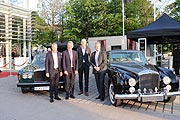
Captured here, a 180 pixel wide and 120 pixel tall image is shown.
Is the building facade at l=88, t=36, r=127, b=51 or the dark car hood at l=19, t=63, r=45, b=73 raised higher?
the building facade at l=88, t=36, r=127, b=51

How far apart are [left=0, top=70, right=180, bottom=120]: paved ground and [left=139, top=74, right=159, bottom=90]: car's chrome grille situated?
2.04 feet

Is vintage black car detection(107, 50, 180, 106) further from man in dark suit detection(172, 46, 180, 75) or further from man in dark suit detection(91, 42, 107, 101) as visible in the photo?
man in dark suit detection(172, 46, 180, 75)

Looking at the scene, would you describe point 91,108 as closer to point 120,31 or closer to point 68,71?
point 68,71

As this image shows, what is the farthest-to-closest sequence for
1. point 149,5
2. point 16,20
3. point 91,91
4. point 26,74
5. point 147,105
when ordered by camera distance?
1. point 149,5
2. point 16,20
3. point 91,91
4. point 26,74
5. point 147,105

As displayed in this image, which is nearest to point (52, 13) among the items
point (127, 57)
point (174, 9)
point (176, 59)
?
point (174, 9)

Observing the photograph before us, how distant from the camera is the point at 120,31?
3197cm

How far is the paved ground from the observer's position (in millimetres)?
6145

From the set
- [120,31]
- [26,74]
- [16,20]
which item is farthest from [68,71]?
[120,31]

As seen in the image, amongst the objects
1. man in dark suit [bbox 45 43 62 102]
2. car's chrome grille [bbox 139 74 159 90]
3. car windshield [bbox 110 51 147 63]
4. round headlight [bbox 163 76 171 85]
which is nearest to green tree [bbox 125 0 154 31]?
car windshield [bbox 110 51 147 63]

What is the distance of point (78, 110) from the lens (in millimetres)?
6844


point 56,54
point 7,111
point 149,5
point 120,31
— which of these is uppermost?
point 149,5

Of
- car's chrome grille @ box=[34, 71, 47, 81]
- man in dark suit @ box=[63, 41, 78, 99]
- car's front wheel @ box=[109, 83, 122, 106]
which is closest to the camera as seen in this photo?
car's front wheel @ box=[109, 83, 122, 106]

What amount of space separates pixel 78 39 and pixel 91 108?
1038 inches

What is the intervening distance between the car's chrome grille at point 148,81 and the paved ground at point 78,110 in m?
0.62
